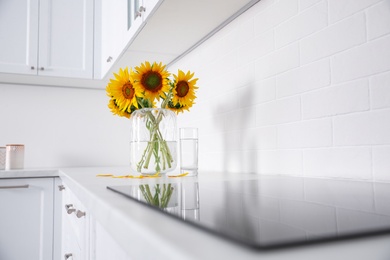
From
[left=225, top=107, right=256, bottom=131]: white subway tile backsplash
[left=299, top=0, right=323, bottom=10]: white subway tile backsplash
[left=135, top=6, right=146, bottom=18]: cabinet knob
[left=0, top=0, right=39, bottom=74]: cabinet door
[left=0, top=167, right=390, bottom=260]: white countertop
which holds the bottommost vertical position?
[left=0, top=167, right=390, bottom=260]: white countertop

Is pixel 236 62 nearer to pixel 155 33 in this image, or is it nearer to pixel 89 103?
pixel 155 33

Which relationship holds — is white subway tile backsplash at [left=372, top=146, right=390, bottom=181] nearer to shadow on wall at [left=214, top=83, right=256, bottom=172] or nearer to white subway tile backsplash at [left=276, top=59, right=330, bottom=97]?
white subway tile backsplash at [left=276, top=59, right=330, bottom=97]

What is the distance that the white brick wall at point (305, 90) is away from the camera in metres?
0.82

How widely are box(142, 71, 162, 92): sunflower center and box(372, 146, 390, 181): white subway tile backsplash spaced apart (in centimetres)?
70

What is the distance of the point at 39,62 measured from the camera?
7.23 ft

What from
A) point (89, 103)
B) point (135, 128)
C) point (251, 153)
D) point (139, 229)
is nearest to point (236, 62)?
point (251, 153)

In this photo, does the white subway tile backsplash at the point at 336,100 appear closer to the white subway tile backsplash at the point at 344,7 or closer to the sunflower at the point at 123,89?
the white subway tile backsplash at the point at 344,7

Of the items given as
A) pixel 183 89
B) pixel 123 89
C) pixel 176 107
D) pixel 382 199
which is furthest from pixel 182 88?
pixel 382 199

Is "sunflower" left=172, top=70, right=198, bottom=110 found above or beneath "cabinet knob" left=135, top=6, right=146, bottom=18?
beneath

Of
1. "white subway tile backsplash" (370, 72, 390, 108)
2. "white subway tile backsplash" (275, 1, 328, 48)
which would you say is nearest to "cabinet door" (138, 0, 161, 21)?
"white subway tile backsplash" (275, 1, 328, 48)

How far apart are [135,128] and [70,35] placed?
53.1 inches

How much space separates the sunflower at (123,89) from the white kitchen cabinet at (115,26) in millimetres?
292

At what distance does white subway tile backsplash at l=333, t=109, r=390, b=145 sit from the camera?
0.80m

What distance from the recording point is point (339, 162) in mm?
907
